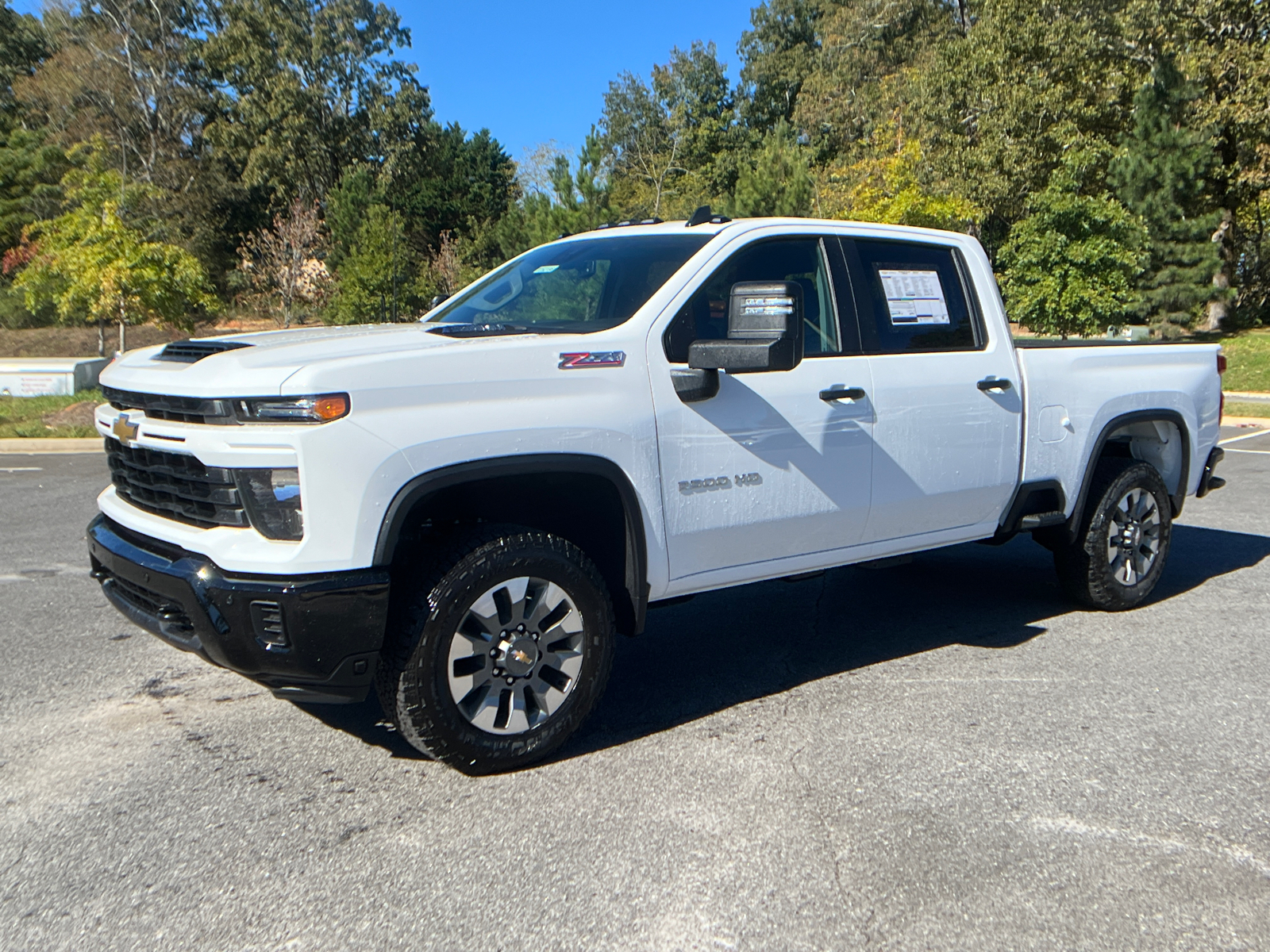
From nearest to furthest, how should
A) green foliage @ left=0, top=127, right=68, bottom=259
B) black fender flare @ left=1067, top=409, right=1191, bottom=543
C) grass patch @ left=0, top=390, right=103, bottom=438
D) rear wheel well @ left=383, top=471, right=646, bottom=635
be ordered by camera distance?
rear wheel well @ left=383, top=471, right=646, bottom=635
black fender flare @ left=1067, top=409, right=1191, bottom=543
grass patch @ left=0, top=390, right=103, bottom=438
green foliage @ left=0, top=127, right=68, bottom=259

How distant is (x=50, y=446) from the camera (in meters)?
13.2

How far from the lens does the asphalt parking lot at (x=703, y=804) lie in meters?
2.94

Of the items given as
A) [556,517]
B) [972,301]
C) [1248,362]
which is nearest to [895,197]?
[1248,362]

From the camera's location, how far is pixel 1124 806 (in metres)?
3.62

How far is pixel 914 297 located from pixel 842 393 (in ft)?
2.75

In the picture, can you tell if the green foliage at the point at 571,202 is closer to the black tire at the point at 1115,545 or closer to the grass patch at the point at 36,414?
the grass patch at the point at 36,414

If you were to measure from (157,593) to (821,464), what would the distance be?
8.37 ft

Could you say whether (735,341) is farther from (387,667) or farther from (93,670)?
(93,670)

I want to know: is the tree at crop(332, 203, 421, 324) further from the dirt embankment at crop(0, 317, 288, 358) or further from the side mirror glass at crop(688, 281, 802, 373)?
the side mirror glass at crop(688, 281, 802, 373)

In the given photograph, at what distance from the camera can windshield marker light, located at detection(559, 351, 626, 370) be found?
12.7 feet

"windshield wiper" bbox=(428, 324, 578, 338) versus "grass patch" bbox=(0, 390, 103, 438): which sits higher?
"windshield wiper" bbox=(428, 324, 578, 338)

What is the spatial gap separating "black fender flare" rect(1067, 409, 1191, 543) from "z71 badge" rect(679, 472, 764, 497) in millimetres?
2247

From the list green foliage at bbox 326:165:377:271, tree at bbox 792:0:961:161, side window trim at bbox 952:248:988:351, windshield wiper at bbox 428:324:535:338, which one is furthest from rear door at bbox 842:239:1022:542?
tree at bbox 792:0:961:161

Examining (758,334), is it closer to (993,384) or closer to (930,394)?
(930,394)
